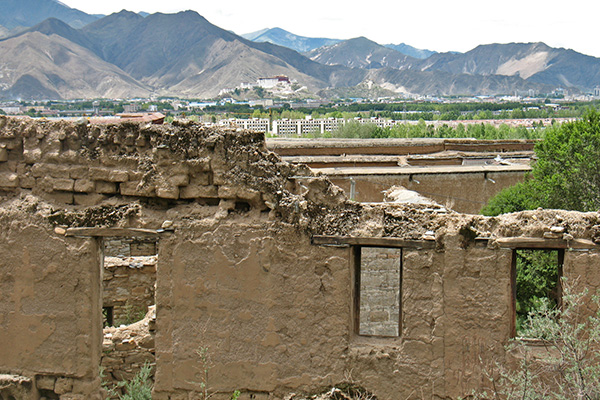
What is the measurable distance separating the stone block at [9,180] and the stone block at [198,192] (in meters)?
1.94

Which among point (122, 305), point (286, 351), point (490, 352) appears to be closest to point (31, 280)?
point (286, 351)

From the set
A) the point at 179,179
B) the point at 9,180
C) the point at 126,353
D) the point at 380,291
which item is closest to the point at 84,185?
the point at 9,180

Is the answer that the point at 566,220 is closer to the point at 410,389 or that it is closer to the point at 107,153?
the point at 410,389

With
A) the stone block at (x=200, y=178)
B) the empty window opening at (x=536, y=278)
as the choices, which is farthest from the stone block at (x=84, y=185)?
the empty window opening at (x=536, y=278)

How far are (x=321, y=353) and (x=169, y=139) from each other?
2852 millimetres

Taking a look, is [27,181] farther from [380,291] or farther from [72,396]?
[380,291]

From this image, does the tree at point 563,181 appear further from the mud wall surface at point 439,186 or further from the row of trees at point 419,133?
the row of trees at point 419,133

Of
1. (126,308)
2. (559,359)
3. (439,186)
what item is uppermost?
(439,186)

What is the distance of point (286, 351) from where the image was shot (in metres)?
6.83

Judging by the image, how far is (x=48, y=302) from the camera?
7.05m

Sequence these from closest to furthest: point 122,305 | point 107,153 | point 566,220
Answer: point 566,220 < point 107,153 < point 122,305

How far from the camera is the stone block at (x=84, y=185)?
7.05 meters

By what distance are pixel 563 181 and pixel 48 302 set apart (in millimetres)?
17839

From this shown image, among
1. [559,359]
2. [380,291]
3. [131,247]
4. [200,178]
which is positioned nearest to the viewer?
[559,359]
